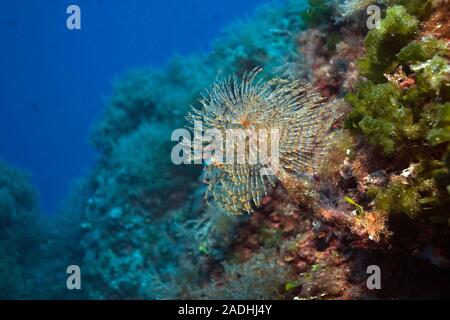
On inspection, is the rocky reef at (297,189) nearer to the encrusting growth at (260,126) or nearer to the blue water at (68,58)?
the encrusting growth at (260,126)

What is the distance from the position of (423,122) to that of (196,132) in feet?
6.09

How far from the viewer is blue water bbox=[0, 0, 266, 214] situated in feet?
279

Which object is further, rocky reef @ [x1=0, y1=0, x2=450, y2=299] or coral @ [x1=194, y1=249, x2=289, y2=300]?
coral @ [x1=194, y1=249, x2=289, y2=300]

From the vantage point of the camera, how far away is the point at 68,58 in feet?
358

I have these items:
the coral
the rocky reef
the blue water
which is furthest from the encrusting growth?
the blue water

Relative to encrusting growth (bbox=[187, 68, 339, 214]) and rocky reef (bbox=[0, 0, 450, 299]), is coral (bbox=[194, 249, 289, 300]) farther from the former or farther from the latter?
encrusting growth (bbox=[187, 68, 339, 214])

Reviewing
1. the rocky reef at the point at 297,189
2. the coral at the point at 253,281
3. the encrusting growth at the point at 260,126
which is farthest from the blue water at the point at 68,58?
the encrusting growth at the point at 260,126

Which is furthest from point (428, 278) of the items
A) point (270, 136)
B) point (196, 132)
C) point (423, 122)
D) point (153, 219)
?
point (153, 219)

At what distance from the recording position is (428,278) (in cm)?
321

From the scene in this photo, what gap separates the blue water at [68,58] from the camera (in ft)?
279

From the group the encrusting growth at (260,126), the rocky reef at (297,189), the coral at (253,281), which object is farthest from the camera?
the coral at (253,281)

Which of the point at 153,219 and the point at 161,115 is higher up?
the point at 161,115

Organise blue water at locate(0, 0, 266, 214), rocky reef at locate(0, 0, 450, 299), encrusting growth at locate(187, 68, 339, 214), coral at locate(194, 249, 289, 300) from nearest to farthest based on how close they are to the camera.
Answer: rocky reef at locate(0, 0, 450, 299) < encrusting growth at locate(187, 68, 339, 214) < coral at locate(194, 249, 289, 300) < blue water at locate(0, 0, 266, 214)

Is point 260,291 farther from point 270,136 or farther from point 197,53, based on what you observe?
point 197,53
